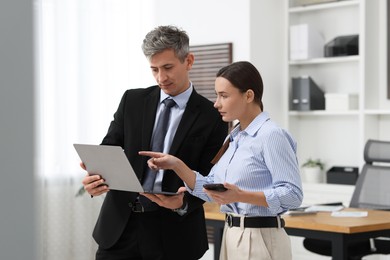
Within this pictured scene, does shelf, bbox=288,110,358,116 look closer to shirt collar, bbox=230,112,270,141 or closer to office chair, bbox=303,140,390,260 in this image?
office chair, bbox=303,140,390,260

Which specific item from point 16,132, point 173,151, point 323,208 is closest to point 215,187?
point 173,151

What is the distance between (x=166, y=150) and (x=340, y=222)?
161cm

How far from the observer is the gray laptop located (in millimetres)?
1818

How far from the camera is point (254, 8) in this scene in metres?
5.22

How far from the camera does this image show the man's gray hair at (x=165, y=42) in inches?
76.7

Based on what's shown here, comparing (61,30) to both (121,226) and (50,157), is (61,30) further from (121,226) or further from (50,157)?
(121,226)

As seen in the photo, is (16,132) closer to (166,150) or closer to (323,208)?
(166,150)

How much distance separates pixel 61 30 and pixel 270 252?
3.33 metres

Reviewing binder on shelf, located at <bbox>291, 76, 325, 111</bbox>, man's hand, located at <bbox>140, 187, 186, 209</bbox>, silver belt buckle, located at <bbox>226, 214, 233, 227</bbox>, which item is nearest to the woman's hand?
man's hand, located at <bbox>140, 187, 186, 209</bbox>

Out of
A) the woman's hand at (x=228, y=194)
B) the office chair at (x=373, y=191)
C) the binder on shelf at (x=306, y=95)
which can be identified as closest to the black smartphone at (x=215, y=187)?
the woman's hand at (x=228, y=194)

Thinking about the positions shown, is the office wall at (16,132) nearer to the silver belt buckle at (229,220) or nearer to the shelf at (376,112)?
the silver belt buckle at (229,220)

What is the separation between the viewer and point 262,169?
1931mm

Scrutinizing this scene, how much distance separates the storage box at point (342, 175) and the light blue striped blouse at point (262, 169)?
318cm

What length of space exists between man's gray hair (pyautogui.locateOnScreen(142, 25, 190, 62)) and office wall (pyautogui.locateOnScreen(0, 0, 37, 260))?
170 cm
